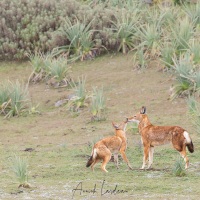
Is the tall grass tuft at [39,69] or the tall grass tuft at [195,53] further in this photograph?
the tall grass tuft at [39,69]

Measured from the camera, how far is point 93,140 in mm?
14867

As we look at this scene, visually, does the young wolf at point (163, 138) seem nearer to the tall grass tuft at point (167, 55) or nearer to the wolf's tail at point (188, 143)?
the wolf's tail at point (188, 143)

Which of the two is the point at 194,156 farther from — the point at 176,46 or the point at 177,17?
the point at 177,17

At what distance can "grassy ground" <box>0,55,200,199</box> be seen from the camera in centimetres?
1188

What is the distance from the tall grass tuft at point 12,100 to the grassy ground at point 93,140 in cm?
21

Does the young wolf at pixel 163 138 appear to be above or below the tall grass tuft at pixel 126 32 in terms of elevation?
above

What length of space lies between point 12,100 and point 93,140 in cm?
404

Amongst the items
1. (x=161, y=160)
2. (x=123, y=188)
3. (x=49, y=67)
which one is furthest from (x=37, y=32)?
(x=123, y=188)

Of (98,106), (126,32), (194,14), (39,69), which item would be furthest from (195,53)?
(39,69)

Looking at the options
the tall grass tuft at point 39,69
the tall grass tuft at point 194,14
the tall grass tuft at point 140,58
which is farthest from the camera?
the tall grass tuft at point 194,14

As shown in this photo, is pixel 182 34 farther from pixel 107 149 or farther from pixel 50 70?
pixel 107 149

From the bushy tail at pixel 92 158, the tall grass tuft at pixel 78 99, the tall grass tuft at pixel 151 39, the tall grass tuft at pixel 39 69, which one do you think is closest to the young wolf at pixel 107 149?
the bushy tail at pixel 92 158

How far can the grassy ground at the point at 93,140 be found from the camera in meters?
11.9

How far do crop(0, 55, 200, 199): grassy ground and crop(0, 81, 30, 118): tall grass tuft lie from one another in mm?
214
